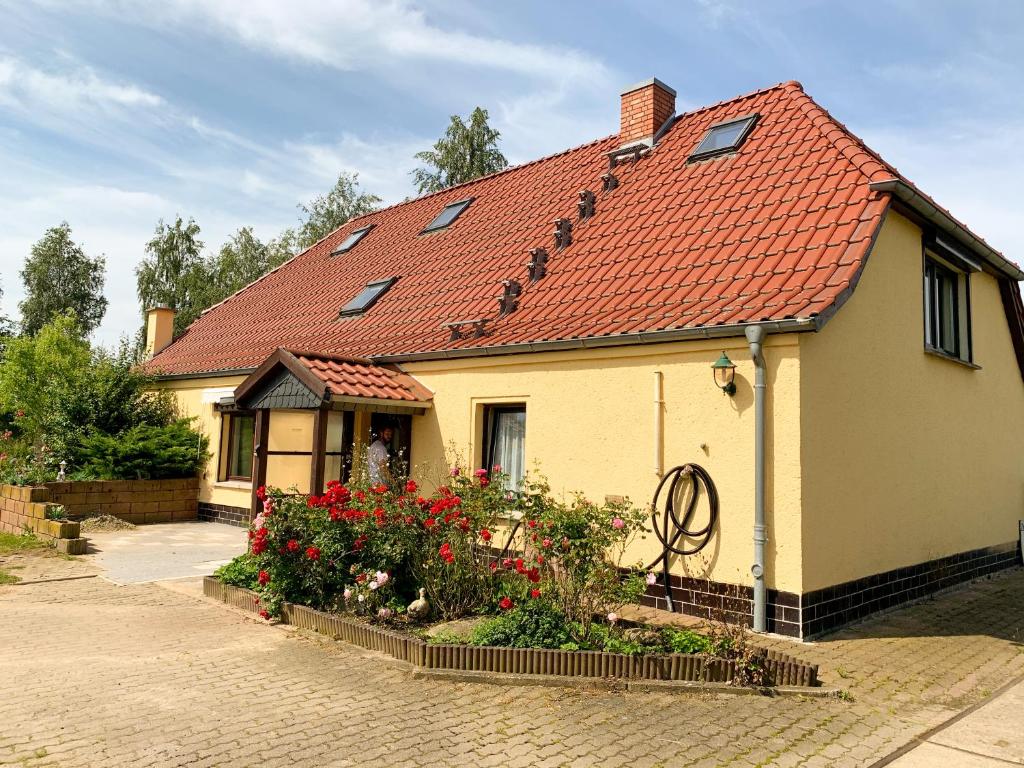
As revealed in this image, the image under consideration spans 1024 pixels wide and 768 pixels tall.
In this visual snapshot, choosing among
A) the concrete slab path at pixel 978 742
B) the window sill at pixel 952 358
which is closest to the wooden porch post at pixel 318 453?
the concrete slab path at pixel 978 742

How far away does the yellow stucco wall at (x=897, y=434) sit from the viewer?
738cm

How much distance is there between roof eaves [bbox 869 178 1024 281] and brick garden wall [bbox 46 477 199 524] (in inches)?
532

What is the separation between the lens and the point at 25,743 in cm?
440

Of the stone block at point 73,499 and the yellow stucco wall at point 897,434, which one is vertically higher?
the yellow stucco wall at point 897,434

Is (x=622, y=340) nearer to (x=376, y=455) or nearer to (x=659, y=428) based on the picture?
(x=659, y=428)

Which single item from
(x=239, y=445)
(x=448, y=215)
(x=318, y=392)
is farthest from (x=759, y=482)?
(x=239, y=445)

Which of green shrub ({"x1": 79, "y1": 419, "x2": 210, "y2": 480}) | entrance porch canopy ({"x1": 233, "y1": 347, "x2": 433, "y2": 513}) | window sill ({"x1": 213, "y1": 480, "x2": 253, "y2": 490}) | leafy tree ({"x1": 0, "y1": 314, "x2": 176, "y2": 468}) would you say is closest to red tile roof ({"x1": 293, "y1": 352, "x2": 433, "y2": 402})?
entrance porch canopy ({"x1": 233, "y1": 347, "x2": 433, "y2": 513})

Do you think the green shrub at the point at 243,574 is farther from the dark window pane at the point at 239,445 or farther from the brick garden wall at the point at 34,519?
the dark window pane at the point at 239,445

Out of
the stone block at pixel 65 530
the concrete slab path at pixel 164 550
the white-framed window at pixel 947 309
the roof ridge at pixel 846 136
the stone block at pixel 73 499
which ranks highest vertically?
the roof ridge at pixel 846 136

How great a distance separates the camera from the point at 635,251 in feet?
33.9

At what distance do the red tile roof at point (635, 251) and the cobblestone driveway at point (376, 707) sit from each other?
3391 mm

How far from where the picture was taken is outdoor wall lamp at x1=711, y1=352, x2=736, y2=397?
7.45 meters

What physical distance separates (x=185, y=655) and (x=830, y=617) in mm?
6013

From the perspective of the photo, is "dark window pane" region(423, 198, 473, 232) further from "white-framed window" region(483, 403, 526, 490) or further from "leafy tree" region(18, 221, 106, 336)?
"leafy tree" region(18, 221, 106, 336)
